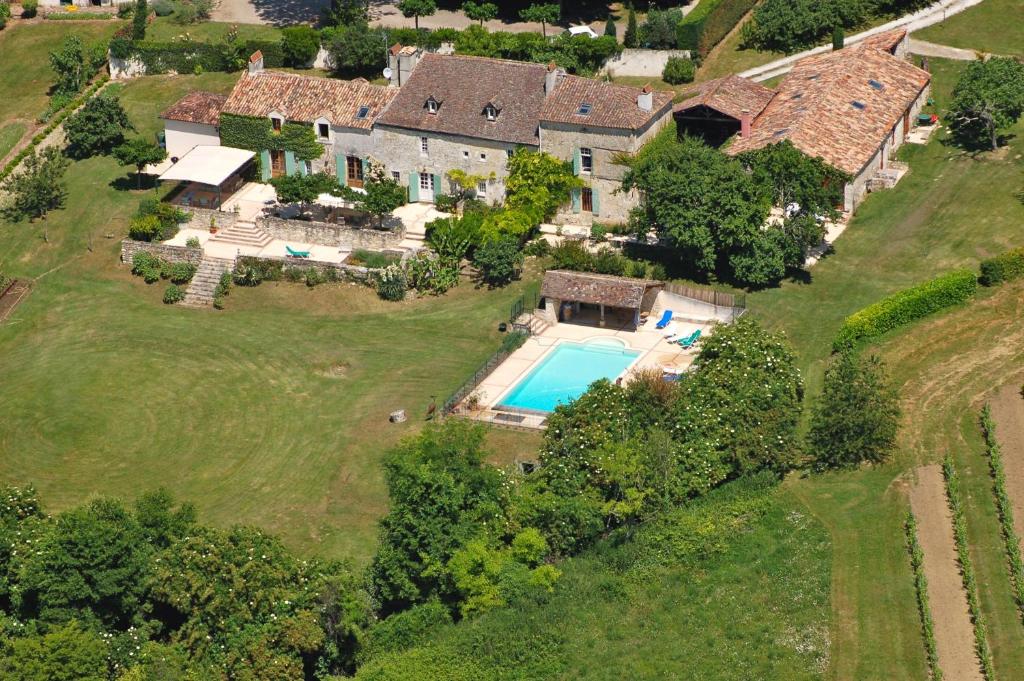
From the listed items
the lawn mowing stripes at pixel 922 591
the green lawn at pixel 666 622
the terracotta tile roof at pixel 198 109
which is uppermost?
the terracotta tile roof at pixel 198 109

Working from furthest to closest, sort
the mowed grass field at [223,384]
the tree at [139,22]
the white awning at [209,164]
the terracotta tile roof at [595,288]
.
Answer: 1. the tree at [139,22]
2. the white awning at [209,164]
3. the terracotta tile roof at [595,288]
4. the mowed grass field at [223,384]

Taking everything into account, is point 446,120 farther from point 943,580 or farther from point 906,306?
point 943,580

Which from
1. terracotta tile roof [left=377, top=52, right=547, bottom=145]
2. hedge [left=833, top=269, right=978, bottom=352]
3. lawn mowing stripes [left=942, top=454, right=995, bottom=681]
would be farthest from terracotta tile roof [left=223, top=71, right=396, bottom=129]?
lawn mowing stripes [left=942, top=454, right=995, bottom=681]

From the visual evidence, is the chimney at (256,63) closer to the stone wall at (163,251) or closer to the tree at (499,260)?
the stone wall at (163,251)

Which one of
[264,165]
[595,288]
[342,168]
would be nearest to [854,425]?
[595,288]

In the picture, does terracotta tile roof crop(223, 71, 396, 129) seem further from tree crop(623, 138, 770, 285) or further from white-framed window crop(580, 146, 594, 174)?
tree crop(623, 138, 770, 285)

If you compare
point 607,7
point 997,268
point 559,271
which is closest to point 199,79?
point 607,7

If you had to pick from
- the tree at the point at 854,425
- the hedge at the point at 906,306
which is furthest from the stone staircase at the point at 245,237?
the tree at the point at 854,425
